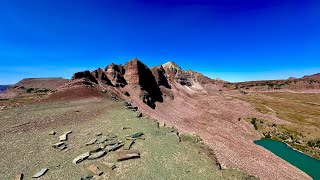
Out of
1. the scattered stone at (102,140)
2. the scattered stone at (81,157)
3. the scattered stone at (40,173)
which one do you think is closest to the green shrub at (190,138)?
the scattered stone at (102,140)

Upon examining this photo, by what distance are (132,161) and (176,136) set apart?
1118cm

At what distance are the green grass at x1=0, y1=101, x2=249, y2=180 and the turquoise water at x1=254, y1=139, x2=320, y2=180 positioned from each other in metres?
47.4

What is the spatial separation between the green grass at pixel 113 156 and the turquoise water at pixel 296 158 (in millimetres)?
47433

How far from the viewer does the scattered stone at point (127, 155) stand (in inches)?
1067

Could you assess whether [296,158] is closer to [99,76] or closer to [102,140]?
[102,140]

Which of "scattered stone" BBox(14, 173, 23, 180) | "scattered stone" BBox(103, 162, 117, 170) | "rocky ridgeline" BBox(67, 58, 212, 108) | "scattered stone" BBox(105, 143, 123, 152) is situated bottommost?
"scattered stone" BBox(14, 173, 23, 180)

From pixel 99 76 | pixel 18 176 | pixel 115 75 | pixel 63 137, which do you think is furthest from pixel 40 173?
pixel 115 75

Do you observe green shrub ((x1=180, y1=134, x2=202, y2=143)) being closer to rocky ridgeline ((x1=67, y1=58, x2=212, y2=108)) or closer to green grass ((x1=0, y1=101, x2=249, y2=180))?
green grass ((x1=0, y1=101, x2=249, y2=180))

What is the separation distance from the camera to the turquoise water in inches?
2564

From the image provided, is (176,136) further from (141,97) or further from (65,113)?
(141,97)

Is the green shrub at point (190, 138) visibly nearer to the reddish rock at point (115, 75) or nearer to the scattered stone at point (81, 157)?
the scattered stone at point (81, 157)

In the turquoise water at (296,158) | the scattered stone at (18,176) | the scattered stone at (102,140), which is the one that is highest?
the scattered stone at (102,140)

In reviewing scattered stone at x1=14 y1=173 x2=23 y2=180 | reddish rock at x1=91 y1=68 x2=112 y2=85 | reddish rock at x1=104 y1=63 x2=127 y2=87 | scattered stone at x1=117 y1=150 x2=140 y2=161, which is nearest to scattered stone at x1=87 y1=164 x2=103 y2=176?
scattered stone at x1=117 y1=150 x2=140 y2=161

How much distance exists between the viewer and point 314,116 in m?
141
